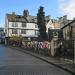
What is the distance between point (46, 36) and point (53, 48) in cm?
5950

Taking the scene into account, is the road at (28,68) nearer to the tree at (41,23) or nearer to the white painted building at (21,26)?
the tree at (41,23)

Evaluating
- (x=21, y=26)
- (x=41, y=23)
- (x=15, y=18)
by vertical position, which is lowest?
(x=21, y=26)

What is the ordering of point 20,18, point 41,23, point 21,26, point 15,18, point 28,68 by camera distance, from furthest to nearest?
point 20,18
point 15,18
point 21,26
point 41,23
point 28,68

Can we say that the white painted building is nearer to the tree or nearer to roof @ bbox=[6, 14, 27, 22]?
roof @ bbox=[6, 14, 27, 22]

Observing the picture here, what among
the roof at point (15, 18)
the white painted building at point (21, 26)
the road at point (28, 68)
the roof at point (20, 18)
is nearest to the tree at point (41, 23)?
the white painted building at point (21, 26)

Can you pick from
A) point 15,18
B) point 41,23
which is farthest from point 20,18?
point 41,23


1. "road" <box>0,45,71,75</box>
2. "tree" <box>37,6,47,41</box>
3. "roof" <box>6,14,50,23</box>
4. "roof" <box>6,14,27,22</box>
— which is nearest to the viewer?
"road" <box>0,45,71,75</box>

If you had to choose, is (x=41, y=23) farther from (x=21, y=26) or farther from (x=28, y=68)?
(x=28, y=68)

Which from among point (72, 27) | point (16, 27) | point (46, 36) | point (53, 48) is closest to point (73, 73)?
point (53, 48)

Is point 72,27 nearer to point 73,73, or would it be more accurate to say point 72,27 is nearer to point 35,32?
point 73,73

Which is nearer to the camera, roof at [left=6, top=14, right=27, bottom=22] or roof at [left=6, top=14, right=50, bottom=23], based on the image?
roof at [left=6, top=14, right=27, bottom=22]

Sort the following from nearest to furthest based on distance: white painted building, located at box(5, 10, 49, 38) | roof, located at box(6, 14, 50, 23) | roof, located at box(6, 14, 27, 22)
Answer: white painted building, located at box(5, 10, 49, 38)
roof, located at box(6, 14, 27, 22)
roof, located at box(6, 14, 50, 23)

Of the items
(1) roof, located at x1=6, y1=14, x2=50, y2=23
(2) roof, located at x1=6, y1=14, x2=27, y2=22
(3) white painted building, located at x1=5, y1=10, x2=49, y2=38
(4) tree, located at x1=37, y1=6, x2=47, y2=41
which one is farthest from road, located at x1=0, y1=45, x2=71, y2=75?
(1) roof, located at x1=6, y1=14, x2=50, y2=23

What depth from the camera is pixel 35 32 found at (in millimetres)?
120875
